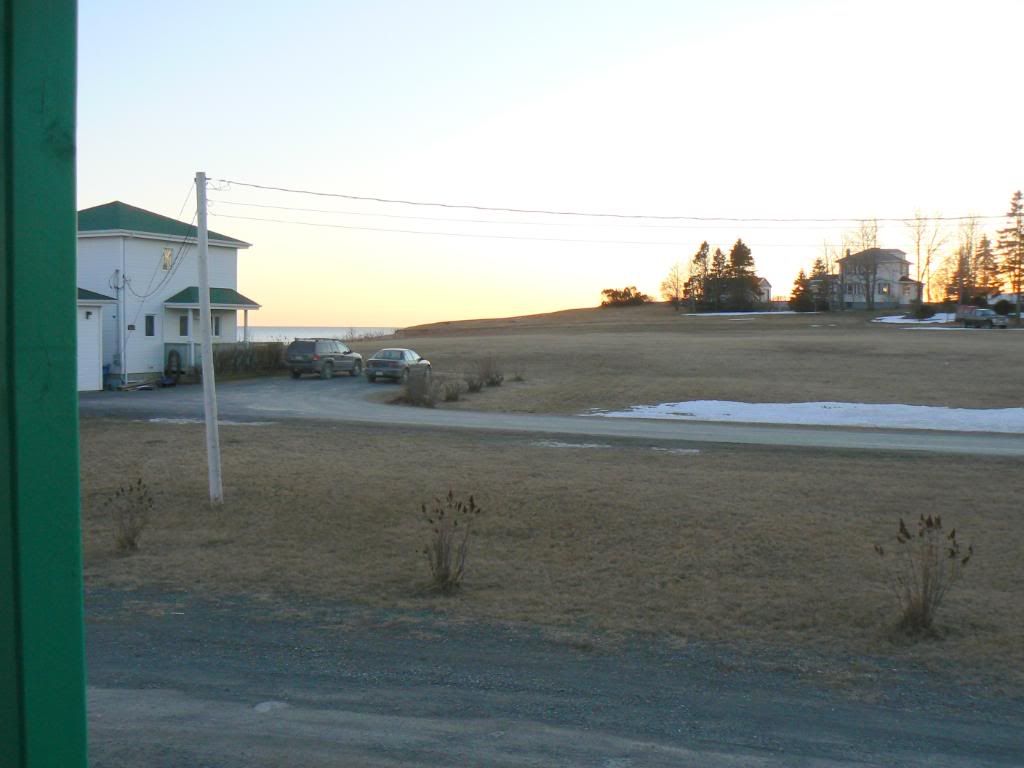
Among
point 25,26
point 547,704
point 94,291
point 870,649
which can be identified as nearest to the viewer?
point 25,26

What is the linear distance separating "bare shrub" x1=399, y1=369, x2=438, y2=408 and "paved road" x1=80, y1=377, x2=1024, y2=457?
133 cm

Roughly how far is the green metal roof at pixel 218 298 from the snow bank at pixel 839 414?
18.5 m

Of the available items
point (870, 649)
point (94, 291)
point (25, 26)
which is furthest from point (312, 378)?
point (25, 26)

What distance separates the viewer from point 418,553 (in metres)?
10.6

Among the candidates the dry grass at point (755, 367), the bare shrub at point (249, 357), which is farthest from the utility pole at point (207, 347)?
the bare shrub at point (249, 357)

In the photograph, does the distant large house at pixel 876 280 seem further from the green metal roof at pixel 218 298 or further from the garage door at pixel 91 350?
the garage door at pixel 91 350

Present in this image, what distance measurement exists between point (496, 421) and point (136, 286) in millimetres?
18374

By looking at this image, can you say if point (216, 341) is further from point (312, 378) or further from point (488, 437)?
point (488, 437)

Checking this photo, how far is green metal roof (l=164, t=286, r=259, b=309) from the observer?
127ft

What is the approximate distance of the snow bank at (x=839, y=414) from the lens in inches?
1017

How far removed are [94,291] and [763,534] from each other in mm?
31707

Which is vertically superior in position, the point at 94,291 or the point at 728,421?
the point at 94,291

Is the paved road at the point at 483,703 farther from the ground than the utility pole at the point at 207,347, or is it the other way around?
the utility pole at the point at 207,347

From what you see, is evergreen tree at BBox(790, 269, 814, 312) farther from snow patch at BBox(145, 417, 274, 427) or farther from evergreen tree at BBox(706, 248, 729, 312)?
snow patch at BBox(145, 417, 274, 427)
